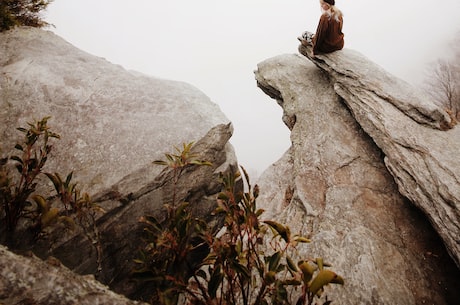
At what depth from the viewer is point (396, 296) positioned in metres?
3.84

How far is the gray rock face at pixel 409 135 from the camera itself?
13.2 feet

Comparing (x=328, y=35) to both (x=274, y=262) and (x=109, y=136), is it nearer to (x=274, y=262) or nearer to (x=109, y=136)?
(x=109, y=136)

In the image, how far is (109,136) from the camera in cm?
534

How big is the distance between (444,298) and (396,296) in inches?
31.5

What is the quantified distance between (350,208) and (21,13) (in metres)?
10.6

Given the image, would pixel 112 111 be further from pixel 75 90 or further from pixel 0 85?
pixel 0 85

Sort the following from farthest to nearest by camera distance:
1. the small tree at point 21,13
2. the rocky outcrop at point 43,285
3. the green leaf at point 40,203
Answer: the small tree at point 21,13 < the green leaf at point 40,203 < the rocky outcrop at point 43,285

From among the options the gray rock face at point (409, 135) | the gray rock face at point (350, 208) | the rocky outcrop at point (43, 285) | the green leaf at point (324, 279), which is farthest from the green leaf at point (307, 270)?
the gray rock face at point (409, 135)

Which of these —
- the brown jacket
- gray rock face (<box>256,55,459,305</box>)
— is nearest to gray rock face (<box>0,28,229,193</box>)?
gray rock face (<box>256,55,459,305</box>)

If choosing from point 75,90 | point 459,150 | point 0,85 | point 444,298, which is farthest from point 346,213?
point 0,85

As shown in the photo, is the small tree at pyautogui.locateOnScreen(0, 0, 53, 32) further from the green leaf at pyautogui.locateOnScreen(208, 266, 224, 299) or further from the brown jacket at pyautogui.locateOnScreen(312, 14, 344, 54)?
the green leaf at pyautogui.locateOnScreen(208, 266, 224, 299)

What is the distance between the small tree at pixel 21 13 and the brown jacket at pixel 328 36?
821 centimetres

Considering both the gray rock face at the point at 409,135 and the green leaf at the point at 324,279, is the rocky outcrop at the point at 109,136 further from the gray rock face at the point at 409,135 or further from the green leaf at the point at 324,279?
the gray rock face at the point at 409,135

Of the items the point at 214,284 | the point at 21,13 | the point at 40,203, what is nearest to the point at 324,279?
the point at 214,284
